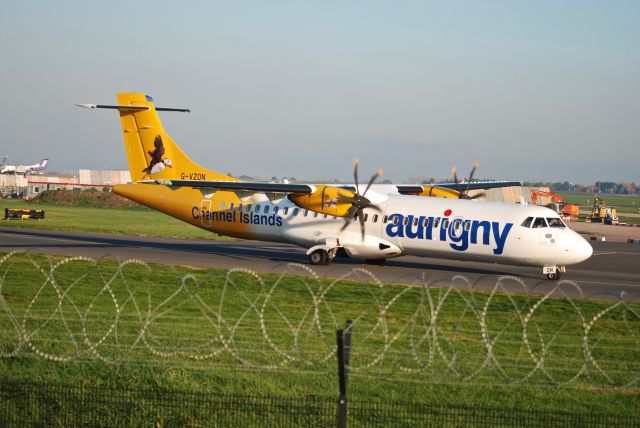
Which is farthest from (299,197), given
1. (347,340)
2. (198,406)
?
(347,340)

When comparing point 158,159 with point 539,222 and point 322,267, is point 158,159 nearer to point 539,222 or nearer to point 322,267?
point 322,267

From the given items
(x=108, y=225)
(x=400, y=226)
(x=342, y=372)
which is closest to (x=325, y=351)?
(x=342, y=372)

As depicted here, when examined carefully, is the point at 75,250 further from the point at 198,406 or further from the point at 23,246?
the point at 198,406

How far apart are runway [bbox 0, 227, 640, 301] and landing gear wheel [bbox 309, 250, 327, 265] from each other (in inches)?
14.7

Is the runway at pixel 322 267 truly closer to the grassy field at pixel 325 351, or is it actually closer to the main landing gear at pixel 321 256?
the main landing gear at pixel 321 256

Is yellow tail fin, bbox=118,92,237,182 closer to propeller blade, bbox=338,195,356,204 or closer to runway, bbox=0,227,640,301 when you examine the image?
runway, bbox=0,227,640,301

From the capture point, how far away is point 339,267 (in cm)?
3209

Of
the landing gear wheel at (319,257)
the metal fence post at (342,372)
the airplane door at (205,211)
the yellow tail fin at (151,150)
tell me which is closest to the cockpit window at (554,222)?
the landing gear wheel at (319,257)

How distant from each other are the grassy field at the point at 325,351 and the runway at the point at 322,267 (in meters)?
4.93

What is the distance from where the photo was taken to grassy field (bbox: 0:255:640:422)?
13141 mm

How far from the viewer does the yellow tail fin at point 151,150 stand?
123 feet

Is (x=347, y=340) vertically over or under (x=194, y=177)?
under

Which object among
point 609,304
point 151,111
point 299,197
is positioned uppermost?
point 151,111

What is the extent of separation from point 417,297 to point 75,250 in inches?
663
